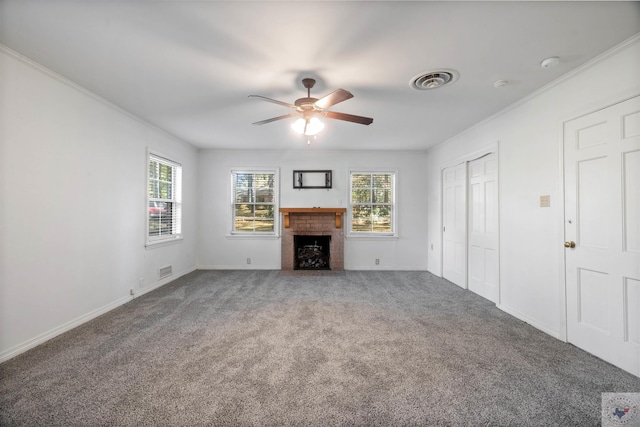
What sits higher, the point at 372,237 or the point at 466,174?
the point at 466,174

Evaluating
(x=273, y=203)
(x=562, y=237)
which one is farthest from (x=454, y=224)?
(x=273, y=203)

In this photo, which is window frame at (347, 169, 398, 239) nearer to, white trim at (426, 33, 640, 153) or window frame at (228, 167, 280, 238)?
window frame at (228, 167, 280, 238)

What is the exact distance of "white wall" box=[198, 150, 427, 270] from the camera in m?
5.43

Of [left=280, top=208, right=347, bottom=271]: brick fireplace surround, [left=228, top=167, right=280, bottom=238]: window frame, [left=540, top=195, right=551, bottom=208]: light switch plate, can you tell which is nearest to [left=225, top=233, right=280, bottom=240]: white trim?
[left=228, top=167, right=280, bottom=238]: window frame

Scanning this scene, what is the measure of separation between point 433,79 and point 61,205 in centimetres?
388

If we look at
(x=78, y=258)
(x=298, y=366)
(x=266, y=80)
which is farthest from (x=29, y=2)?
(x=298, y=366)

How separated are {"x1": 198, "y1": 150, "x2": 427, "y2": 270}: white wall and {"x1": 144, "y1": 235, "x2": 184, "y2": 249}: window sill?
77 cm

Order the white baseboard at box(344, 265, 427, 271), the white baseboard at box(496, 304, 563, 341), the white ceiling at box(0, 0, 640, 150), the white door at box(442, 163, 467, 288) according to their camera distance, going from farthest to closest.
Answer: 1. the white baseboard at box(344, 265, 427, 271)
2. the white door at box(442, 163, 467, 288)
3. the white baseboard at box(496, 304, 563, 341)
4. the white ceiling at box(0, 0, 640, 150)

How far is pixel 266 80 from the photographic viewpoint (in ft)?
8.25

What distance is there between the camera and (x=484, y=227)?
3.70 meters

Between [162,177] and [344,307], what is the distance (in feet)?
12.0

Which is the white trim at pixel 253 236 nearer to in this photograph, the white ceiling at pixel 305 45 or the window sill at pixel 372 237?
the window sill at pixel 372 237

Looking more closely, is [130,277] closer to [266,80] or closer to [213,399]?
[213,399]

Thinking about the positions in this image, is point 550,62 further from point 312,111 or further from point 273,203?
point 273,203
